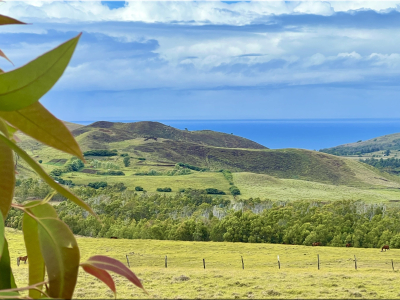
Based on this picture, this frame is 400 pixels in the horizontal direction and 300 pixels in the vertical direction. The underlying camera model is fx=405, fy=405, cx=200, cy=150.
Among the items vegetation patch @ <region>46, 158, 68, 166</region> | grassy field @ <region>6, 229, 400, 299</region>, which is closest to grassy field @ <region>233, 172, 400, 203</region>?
grassy field @ <region>6, 229, 400, 299</region>

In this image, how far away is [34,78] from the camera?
525mm

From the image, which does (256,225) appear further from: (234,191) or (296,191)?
(296,191)

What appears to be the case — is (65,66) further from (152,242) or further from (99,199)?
(99,199)

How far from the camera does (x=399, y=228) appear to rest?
38188 mm

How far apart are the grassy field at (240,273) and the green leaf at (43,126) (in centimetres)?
1212

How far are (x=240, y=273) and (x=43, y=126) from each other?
19.6 m

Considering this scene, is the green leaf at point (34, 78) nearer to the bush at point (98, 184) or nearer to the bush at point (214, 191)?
the bush at point (98, 184)

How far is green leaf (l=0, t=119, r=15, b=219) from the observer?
0.65 m

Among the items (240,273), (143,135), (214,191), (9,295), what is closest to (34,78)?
(9,295)

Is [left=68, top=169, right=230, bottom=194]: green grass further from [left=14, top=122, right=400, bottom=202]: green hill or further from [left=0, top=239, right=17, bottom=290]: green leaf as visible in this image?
[left=0, top=239, right=17, bottom=290]: green leaf

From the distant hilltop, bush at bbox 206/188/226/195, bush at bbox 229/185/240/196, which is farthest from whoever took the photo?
the distant hilltop

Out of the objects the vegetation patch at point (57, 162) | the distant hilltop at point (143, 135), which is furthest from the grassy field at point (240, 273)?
the distant hilltop at point (143, 135)

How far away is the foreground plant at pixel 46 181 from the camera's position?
53 centimetres

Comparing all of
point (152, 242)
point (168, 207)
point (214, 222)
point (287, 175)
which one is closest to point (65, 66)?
point (152, 242)
